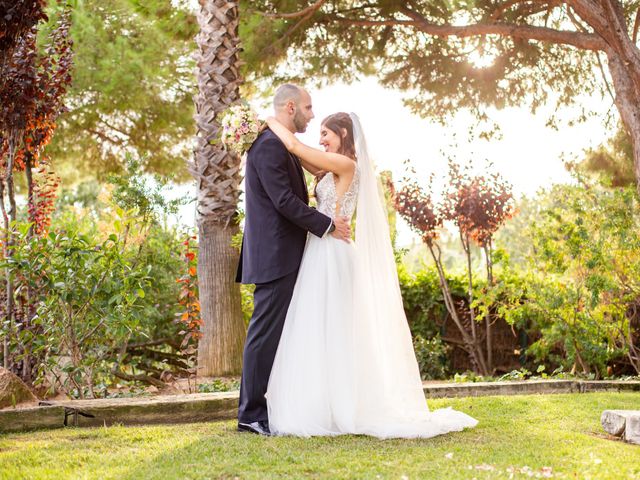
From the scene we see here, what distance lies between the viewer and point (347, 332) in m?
4.70

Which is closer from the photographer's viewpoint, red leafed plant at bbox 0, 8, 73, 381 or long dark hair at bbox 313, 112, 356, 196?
long dark hair at bbox 313, 112, 356, 196

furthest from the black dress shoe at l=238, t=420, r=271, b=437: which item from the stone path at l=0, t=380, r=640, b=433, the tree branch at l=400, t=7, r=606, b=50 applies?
the tree branch at l=400, t=7, r=606, b=50

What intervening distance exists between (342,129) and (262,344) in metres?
1.57

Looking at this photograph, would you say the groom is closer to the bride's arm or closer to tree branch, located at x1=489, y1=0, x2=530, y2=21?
the bride's arm

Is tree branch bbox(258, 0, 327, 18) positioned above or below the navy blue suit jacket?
above

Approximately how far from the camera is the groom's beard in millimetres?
4949

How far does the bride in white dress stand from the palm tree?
122 inches

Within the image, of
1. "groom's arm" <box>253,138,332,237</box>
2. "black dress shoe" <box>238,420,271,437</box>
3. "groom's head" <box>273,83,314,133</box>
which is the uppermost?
"groom's head" <box>273,83,314,133</box>

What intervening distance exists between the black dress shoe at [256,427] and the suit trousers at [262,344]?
3cm

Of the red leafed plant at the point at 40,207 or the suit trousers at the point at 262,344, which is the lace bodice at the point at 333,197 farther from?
the red leafed plant at the point at 40,207

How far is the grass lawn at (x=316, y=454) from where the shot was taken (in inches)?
135

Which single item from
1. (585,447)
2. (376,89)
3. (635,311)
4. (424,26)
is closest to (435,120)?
(376,89)

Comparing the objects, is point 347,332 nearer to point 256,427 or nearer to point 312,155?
point 256,427

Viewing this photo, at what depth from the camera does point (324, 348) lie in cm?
465
